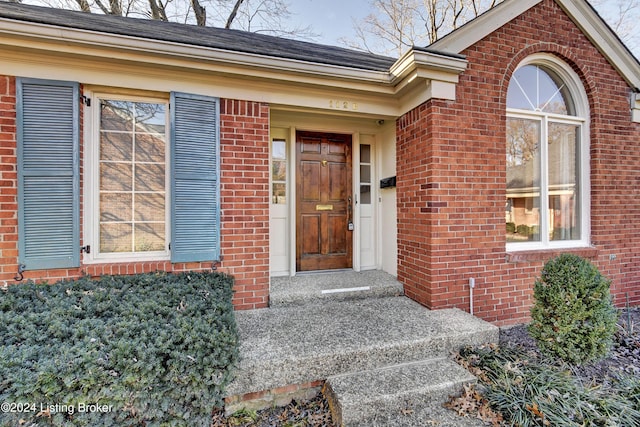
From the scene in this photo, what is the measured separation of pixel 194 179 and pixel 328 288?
202 centimetres

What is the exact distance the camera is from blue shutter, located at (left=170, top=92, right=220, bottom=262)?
9.70 ft

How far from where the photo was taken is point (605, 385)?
2.43 metres

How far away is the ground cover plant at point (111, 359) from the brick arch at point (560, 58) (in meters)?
4.05

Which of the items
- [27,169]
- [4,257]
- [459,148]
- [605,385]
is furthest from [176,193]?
[605,385]

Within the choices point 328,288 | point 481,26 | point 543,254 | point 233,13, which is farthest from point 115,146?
point 233,13

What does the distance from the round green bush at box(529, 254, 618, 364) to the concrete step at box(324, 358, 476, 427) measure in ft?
3.19

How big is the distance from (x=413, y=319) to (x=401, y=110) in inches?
103

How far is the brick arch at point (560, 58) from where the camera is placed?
345cm

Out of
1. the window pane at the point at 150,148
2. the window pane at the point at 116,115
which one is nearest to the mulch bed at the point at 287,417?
the window pane at the point at 150,148

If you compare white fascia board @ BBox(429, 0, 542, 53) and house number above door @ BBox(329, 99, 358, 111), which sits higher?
white fascia board @ BBox(429, 0, 542, 53)

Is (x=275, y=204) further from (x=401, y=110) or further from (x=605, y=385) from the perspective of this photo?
(x=605, y=385)

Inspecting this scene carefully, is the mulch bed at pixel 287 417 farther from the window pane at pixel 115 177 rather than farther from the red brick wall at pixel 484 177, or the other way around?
the window pane at pixel 115 177

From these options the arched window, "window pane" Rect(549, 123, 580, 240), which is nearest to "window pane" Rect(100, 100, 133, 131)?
the arched window

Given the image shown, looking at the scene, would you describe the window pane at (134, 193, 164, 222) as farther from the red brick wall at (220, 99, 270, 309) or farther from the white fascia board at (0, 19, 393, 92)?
the white fascia board at (0, 19, 393, 92)
